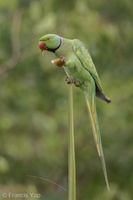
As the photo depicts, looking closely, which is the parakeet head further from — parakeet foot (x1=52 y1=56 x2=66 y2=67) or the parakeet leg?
the parakeet leg

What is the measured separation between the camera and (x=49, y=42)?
6.21ft

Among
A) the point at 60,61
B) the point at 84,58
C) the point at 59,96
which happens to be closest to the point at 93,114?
the point at 60,61

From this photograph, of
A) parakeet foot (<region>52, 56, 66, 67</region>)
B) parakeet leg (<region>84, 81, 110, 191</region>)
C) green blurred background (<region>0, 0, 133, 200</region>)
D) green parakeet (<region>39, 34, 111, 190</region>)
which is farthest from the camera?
green blurred background (<region>0, 0, 133, 200</region>)

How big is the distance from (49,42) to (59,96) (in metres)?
2.86

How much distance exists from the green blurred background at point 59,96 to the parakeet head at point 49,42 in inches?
80.1

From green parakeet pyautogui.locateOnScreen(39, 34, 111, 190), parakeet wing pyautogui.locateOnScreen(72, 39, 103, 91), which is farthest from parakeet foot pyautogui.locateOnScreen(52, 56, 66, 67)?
parakeet wing pyautogui.locateOnScreen(72, 39, 103, 91)

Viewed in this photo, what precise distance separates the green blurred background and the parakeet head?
203cm

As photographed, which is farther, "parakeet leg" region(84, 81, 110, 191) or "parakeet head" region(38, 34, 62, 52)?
"parakeet head" region(38, 34, 62, 52)

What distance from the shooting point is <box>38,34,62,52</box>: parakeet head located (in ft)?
6.20

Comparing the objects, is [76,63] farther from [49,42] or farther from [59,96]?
[59,96]

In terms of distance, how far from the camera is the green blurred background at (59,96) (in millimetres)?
4223

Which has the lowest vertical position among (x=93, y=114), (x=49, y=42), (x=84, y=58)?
(x=93, y=114)

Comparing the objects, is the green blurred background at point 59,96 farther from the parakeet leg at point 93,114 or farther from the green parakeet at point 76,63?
the parakeet leg at point 93,114

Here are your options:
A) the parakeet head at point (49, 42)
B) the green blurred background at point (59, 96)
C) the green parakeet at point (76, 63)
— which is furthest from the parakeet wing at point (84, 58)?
the green blurred background at point (59, 96)
